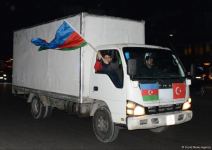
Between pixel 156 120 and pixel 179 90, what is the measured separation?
96 centimetres

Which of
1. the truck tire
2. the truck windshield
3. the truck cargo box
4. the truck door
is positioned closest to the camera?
the truck door

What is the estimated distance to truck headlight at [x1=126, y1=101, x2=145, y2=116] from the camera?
7.84m

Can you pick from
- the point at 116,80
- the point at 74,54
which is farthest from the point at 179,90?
the point at 74,54

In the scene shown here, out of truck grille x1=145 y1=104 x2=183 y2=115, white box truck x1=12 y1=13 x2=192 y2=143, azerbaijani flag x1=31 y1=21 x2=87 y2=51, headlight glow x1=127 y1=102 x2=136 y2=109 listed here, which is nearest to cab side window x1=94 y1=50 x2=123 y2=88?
white box truck x1=12 y1=13 x2=192 y2=143

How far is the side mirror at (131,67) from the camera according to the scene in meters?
7.54

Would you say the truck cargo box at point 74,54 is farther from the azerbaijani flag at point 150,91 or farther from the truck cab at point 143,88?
the azerbaijani flag at point 150,91

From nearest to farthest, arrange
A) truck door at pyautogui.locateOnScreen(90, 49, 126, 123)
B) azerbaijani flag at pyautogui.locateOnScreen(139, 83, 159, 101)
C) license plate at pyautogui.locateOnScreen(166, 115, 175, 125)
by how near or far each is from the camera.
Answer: azerbaijani flag at pyautogui.locateOnScreen(139, 83, 159, 101) < truck door at pyautogui.locateOnScreen(90, 49, 126, 123) < license plate at pyautogui.locateOnScreen(166, 115, 175, 125)

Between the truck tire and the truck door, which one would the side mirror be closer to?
the truck door

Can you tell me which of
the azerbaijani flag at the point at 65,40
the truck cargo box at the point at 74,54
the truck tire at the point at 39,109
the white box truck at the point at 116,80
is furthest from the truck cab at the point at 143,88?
the truck tire at the point at 39,109

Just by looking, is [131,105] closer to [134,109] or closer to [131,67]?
[134,109]

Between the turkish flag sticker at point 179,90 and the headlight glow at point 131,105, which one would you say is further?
the turkish flag sticker at point 179,90

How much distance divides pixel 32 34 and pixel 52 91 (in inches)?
98.5

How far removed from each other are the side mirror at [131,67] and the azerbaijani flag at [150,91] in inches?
13.1

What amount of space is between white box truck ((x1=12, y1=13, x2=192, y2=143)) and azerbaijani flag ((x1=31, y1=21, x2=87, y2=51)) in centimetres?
13
